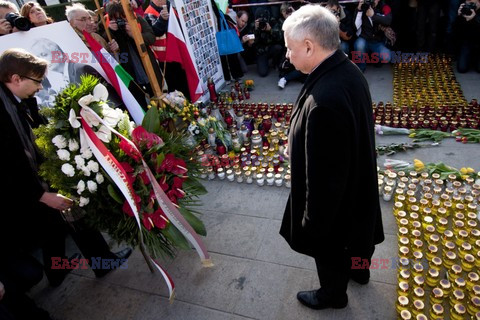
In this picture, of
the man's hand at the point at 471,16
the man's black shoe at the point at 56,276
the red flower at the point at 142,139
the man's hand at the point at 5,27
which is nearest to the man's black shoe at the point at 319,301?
the red flower at the point at 142,139

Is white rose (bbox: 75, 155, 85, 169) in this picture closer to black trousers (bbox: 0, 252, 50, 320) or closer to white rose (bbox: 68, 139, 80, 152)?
white rose (bbox: 68, 139, 80, 152)

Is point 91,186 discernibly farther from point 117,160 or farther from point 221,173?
point 221,173

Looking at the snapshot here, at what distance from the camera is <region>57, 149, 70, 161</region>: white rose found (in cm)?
204

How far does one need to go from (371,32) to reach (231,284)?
252 inches

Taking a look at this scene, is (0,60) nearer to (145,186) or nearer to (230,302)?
(145,186)

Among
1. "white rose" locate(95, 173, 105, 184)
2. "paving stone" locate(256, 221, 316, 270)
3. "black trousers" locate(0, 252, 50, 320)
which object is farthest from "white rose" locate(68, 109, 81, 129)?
"paving stone" locate(256, 221, 316, 270)

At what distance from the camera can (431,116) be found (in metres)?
4.58

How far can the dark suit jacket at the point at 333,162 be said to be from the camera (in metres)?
1.54

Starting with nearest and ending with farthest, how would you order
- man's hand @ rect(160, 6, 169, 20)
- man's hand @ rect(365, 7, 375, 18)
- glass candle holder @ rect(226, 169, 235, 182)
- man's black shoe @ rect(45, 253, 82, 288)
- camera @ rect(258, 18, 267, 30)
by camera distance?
1. man's black shoe @ rect(45, 253, 82, 288)
2. glass candle holder @ rect(226, 169, 235, 182)
3. man's hand @ rect(160, 6, 169, 20)
4. man's hand @ rect(365, 7, 375, 18)
5. camera @ rect(258, 18, 267, 30)

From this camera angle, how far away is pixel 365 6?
21.1 feet

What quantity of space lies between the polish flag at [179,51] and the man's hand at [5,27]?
7.00 feet

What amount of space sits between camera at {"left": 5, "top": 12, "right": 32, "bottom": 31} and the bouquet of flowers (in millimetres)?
2073

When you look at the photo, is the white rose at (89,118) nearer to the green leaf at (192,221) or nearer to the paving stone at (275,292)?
the green leaf at (192,221)

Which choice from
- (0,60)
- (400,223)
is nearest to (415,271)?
(400,223)
